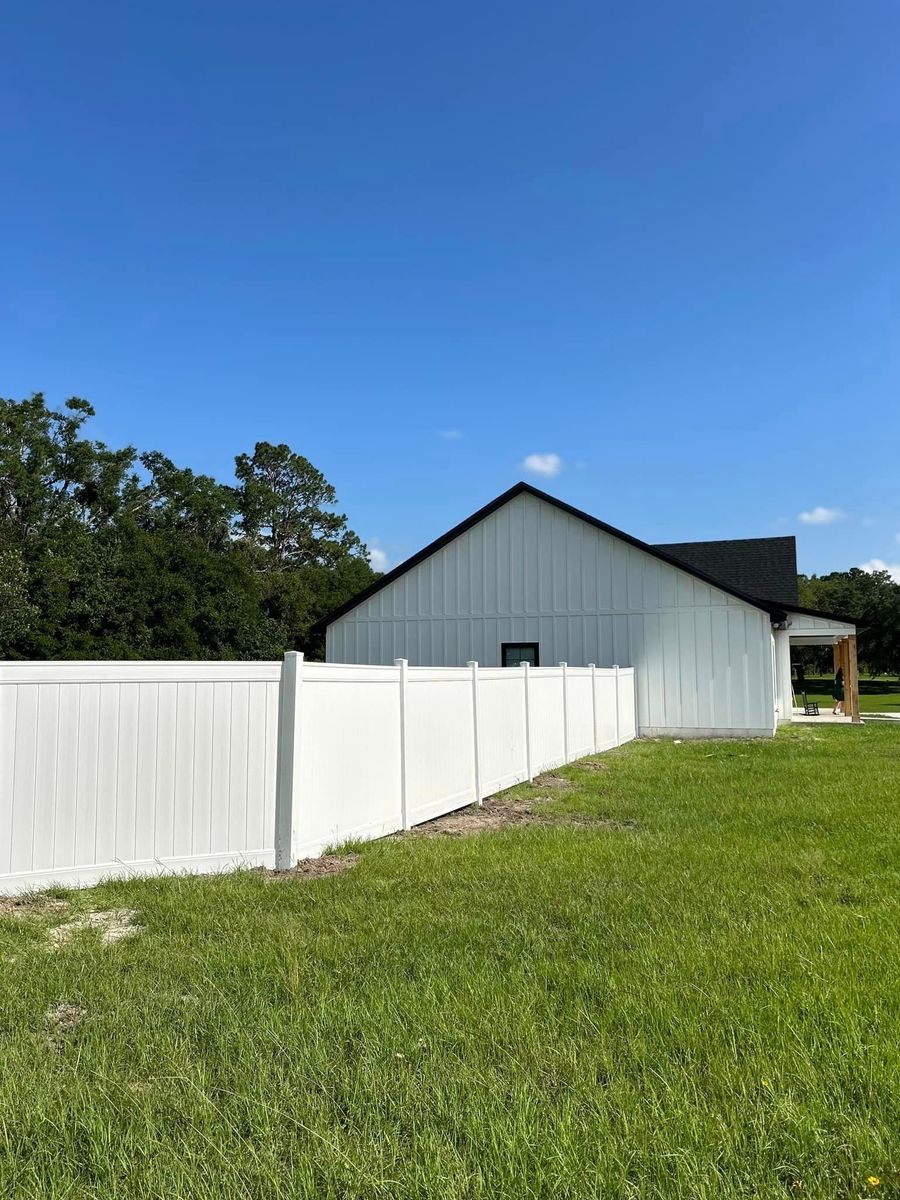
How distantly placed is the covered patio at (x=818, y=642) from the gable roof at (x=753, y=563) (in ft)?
5.11

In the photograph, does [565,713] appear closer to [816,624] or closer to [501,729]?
[501,729]

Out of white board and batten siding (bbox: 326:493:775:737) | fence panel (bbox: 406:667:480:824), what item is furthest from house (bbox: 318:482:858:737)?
fence panel (bbox: 406:667:480:824)

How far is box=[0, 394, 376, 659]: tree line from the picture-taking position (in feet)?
111

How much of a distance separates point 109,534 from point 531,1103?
4079 cm

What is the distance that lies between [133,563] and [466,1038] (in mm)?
37936

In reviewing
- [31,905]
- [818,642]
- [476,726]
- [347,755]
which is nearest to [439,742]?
[476,726]

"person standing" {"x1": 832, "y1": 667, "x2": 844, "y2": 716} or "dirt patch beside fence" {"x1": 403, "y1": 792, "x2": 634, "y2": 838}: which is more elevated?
"person standing" {"x1": 832, "y1": 667, "x2": 844, "y2": 716}

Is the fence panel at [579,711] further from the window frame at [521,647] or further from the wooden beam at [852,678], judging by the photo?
the wooden beam at [852,678]

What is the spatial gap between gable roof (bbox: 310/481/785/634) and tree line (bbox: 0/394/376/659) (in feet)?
55.5

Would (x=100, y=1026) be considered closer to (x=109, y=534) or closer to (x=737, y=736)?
(x=737, y=736)

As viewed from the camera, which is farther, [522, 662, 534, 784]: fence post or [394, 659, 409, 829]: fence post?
[522, 662, 534, 784]: fence post

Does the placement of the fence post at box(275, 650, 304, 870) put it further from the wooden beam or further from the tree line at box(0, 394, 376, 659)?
the tree line at box(0, 394, 376, 659)

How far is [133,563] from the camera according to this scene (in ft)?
123

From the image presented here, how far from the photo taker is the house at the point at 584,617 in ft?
60.6
